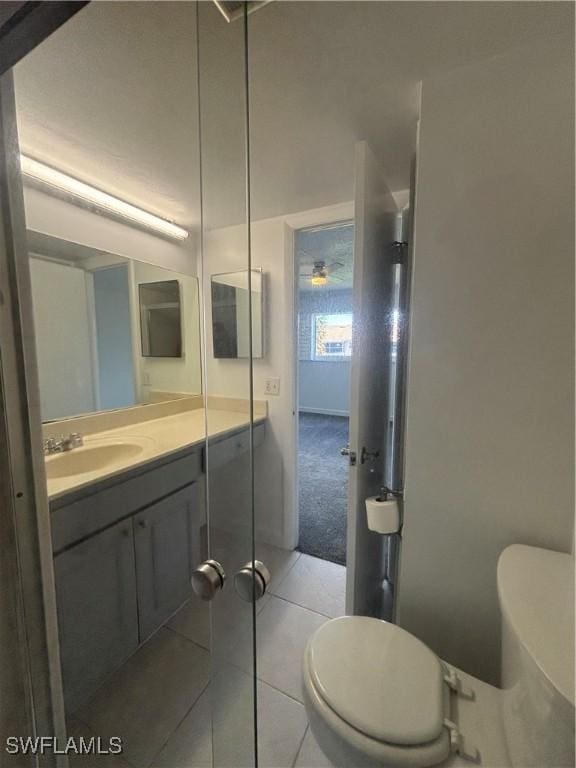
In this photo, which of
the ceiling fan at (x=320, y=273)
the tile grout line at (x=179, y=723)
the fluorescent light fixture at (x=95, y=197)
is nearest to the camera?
the tile grout line at (x=179, y=723)

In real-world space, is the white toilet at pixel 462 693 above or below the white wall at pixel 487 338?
below

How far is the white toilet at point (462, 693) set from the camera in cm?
54

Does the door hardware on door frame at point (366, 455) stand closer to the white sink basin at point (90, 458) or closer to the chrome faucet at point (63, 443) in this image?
the white sink basin at point (90, 458)

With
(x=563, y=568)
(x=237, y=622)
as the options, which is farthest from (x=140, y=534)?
(x=563, y=568)

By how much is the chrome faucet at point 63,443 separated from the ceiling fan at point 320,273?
1516 mm

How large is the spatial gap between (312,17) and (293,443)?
169 centimetres

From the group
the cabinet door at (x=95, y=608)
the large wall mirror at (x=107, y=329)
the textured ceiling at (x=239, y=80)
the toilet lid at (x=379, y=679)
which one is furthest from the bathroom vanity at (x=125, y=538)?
the textured ceiling at (x=239, y=80)

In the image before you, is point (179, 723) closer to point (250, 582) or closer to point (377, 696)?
point (377, 696)

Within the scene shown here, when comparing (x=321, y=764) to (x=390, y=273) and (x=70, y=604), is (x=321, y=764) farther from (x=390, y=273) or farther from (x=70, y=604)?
(x=390, y=273)

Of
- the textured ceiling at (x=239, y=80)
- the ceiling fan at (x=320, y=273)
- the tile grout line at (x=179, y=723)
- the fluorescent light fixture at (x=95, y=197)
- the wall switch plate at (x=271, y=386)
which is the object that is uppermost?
the textured ceiling at (x=239, y=80)

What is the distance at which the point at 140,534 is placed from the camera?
1.20m

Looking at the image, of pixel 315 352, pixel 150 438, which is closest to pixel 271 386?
pixel 315 352

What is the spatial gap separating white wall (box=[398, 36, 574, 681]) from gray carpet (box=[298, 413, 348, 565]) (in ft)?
3.29

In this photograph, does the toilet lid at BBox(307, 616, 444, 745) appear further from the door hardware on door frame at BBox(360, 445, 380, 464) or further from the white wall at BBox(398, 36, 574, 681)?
the door hardware on door frame at BBox(360, 445, 380, 464)
